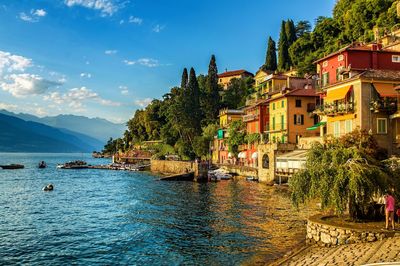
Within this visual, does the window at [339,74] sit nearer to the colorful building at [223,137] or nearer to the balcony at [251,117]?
the balcony at [251,117]

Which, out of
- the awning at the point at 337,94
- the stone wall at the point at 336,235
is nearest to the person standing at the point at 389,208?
the stone wall at the point at 336,235

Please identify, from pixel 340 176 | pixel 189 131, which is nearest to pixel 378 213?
pixel 340 176

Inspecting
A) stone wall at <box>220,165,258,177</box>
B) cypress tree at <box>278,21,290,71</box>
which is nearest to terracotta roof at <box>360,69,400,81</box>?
stone wall at <box>220,165,258,177</box>

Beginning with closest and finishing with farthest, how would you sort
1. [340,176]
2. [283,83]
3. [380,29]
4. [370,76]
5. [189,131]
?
[340,176] → [370,76] → [380,29] → [283,83] → [189,131]

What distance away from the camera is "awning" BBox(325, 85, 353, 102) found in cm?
4102

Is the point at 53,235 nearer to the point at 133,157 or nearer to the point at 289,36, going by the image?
the point at 289,36

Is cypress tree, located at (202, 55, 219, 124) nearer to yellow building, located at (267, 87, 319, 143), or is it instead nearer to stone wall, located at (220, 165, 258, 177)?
stone wall, located at (220, 165, 258, 177)

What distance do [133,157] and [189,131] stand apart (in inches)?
1626

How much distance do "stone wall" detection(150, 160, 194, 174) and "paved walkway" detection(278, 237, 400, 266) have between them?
54.8 m

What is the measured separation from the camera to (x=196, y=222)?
31.4 metres

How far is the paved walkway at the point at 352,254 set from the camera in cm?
1567

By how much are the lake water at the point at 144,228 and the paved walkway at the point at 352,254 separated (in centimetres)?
334

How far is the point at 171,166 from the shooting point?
9231cm

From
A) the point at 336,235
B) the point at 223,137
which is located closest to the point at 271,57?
the point at 223,137
